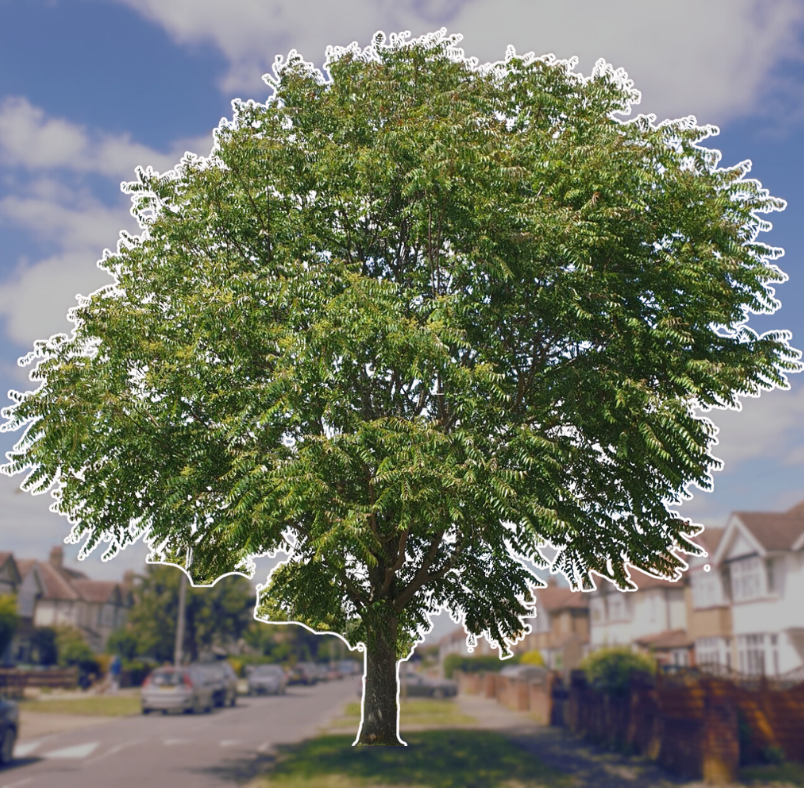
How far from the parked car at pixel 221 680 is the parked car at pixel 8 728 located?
9.86ft

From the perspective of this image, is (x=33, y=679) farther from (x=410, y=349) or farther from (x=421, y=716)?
(x=421, y=716)

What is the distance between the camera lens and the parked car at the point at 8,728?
29.5 ft

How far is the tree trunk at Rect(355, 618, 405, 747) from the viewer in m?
17.1

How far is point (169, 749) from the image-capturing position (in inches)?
498

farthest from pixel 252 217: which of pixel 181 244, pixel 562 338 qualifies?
pixel 562 338

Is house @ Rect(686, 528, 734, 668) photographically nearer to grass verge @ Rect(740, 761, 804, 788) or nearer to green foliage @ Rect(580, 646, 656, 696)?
green foliage @ Rect(580, 646, 656, 696)

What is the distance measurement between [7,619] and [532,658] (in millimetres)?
14141

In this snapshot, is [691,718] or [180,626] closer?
[180,626]

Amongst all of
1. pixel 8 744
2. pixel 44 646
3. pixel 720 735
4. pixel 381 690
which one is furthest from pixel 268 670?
pixel 720 735

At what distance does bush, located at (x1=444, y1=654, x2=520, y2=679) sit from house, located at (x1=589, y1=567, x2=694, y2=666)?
12.2 ft

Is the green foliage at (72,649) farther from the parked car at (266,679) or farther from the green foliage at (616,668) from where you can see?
the green foliage at (616,668)

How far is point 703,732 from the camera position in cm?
1433

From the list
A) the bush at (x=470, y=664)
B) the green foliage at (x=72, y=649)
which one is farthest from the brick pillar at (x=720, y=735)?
the green foliage at (x=72, y=649)

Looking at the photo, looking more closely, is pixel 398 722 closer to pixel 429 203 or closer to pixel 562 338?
pixel 562 338
